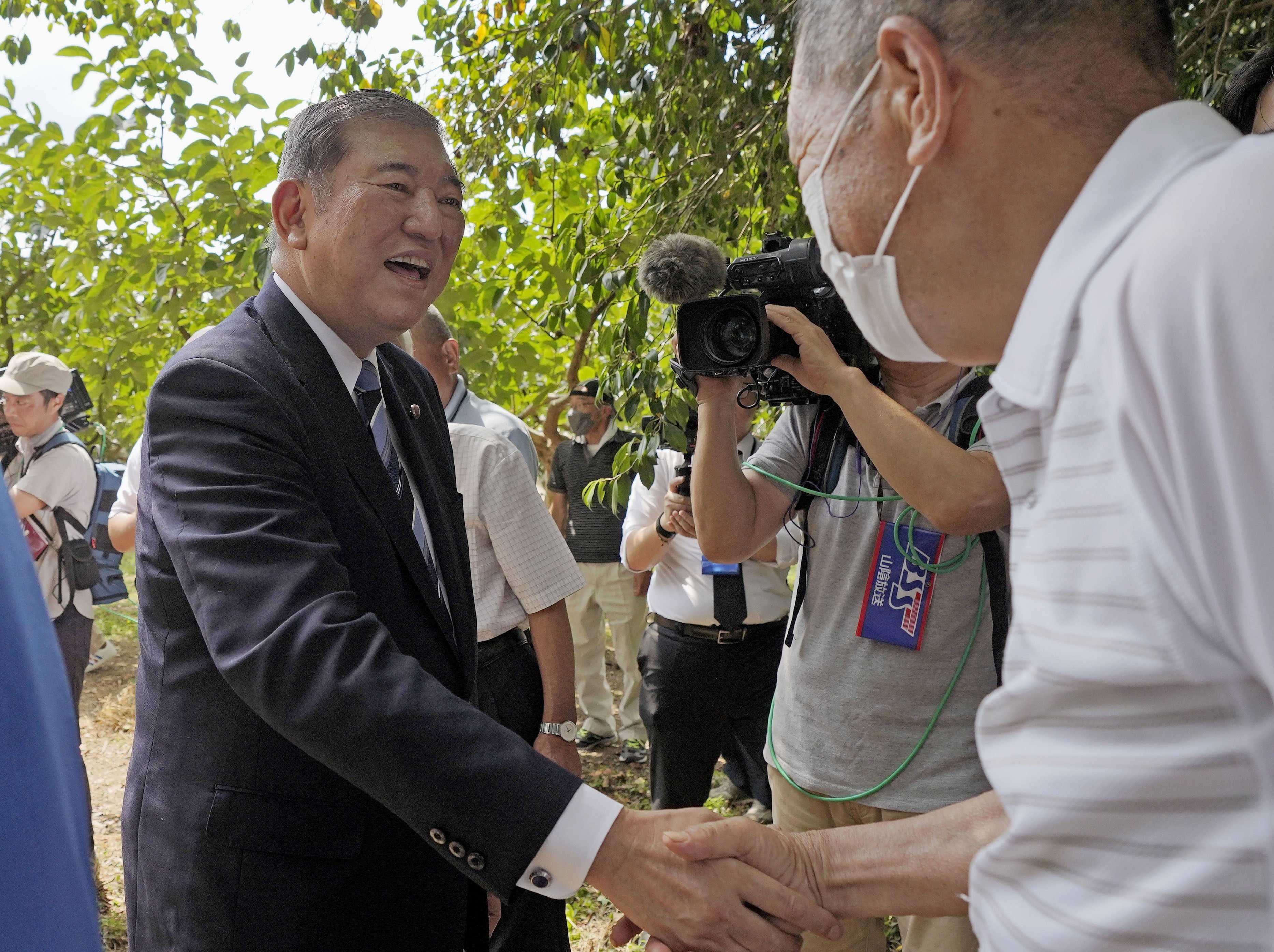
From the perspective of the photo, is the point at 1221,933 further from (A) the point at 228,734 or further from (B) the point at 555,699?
(B) the point at 555,699

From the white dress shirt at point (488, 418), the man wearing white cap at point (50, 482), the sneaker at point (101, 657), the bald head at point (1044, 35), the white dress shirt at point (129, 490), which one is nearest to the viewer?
the bald head at point (1044, 35)

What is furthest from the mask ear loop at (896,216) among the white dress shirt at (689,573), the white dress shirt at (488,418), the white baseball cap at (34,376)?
the white baseball cap at (34,376)

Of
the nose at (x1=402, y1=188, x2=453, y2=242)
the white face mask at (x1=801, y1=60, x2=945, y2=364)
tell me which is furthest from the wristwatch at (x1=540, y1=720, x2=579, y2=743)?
the white face mask at (x1=801, y1=60, x2=945, y2=364)

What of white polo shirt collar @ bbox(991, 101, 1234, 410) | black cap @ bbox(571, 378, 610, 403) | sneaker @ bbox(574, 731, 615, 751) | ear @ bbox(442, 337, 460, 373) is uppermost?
ear @ bbox(442, 337, 460, 373)

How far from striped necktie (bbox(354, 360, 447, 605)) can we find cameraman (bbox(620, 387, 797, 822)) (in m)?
1.84

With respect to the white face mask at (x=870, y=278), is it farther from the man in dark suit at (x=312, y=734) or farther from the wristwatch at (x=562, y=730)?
the wristwatch at (x=562, y=730)

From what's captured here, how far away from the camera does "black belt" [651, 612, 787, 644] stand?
3.86m

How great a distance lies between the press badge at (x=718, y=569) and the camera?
12.4 ft

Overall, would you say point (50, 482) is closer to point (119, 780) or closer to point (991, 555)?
point (119, 780)

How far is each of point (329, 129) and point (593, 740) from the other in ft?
15.8

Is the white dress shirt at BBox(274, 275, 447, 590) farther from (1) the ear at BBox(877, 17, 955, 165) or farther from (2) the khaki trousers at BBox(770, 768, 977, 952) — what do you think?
(1) the ear at BBox(877, 17, 955, 165)

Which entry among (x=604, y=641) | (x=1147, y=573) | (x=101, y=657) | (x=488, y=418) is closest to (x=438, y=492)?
(x=1147, y=573)

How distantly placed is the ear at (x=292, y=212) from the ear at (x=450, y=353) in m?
1.93

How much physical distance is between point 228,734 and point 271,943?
1.08 ft
